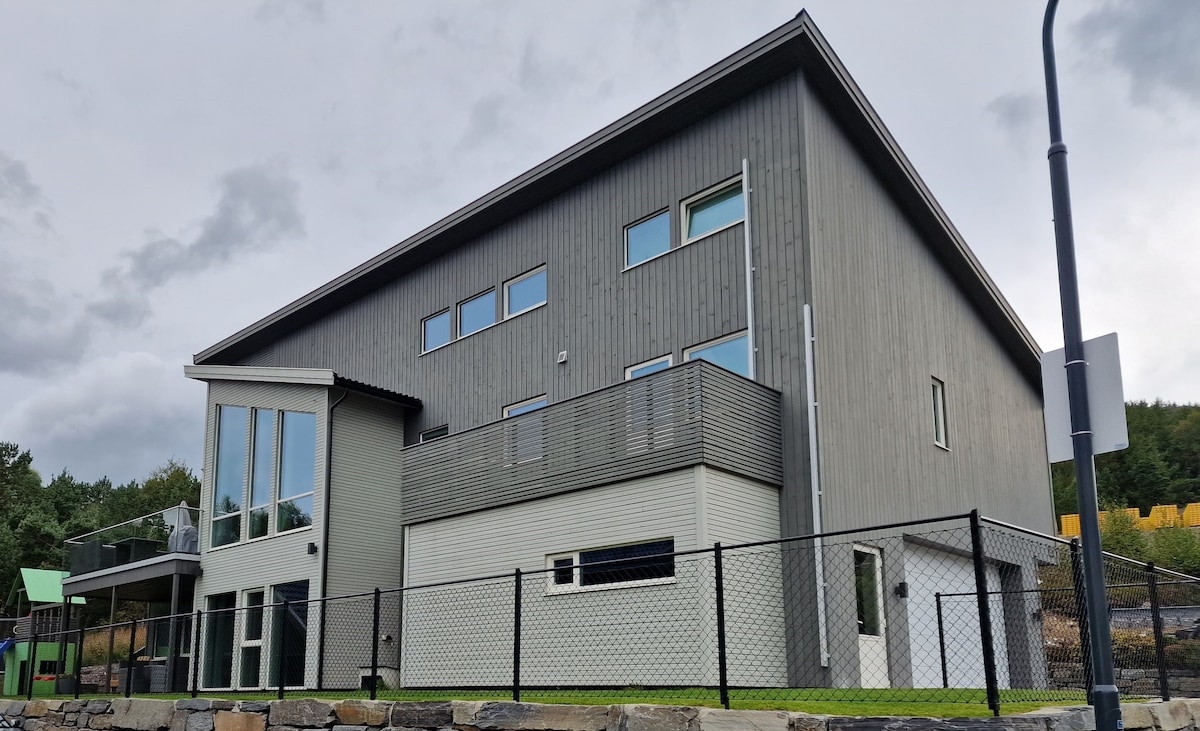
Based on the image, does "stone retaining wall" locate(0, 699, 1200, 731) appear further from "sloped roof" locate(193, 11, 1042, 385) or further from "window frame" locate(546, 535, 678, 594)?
"sloped roof" locate(193, 11, 1042, 385)

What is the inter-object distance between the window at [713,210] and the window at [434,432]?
622 centimetres

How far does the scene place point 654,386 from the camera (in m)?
13.5

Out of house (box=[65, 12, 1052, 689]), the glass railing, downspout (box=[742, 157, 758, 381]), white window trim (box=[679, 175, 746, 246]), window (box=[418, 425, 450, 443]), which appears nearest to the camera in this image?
house (box=[65, 12, 1052, 689])

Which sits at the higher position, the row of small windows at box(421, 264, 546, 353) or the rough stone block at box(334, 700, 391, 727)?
the row of small windows at box(421, 264, 546, 353)

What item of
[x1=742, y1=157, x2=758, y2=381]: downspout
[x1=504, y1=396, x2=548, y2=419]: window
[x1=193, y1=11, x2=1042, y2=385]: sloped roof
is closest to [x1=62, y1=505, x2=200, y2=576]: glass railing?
[x1=193, y1=11, x2=1042, y2=385]: sloped roof

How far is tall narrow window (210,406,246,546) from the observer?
20047 mm

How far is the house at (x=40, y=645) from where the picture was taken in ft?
63.8

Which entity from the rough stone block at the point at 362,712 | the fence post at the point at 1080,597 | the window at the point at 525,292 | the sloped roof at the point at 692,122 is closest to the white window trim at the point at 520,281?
the window at the point at 525,292

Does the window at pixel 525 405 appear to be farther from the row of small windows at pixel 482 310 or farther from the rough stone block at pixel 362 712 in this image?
the rough stone block at pixel 362 712

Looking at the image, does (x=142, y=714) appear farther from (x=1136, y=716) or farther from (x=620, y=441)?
(x=1136, y=716)

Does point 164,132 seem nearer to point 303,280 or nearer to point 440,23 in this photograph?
point 440,23

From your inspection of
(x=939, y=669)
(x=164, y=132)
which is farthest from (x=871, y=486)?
(x=164, y=132)

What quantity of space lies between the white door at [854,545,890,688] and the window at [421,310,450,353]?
9.21 metres

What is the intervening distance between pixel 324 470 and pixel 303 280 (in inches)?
1060
